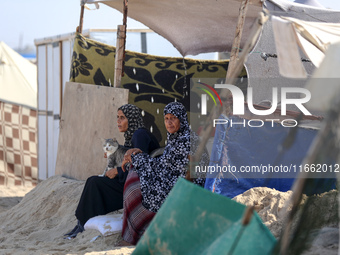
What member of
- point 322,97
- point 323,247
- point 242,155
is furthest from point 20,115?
point 322,97

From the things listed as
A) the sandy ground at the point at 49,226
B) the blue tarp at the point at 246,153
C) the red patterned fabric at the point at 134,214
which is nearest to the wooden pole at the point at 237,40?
the blue tarp at the point at 246,153

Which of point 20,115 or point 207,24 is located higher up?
point 207,24

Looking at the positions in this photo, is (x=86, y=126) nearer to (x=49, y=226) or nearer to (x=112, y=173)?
(x=49, y=226)

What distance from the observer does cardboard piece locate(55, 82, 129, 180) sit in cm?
610

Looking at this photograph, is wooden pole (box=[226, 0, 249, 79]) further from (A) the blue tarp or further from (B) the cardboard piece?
(B) the cardboard piece

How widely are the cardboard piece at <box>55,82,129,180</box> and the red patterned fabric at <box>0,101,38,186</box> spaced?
2.77 meters

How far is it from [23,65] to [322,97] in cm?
934

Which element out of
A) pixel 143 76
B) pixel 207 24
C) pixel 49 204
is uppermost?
pixel 207 24

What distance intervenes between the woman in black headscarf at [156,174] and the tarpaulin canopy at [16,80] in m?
5.64

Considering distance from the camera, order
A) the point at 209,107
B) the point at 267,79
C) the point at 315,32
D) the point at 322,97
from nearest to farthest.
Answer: the point at 322,97, the point at 315,32, the point at 267,79, the point at 209,107

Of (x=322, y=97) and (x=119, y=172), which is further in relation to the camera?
(x=119, y=172)

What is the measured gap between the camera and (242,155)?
4402 mm

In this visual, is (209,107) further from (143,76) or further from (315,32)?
(315,32)

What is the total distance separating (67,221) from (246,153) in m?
2.12
